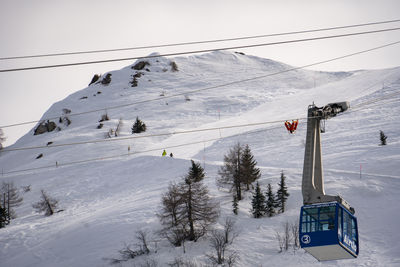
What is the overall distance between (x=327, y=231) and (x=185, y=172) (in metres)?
35.9

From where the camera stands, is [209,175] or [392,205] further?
[209,175]

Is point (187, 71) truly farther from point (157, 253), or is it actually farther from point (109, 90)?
point (157, 253)

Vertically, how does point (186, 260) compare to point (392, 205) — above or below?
below

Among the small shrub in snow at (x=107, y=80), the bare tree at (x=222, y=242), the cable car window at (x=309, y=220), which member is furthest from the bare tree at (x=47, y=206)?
the small shrub in snow at (x=107, y=80)

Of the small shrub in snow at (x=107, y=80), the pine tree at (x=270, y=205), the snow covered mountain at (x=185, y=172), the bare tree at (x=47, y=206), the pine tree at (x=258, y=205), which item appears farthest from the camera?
the small shrub in snow at (x=107, y=80)

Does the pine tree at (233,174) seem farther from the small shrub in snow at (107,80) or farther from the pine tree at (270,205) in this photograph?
the small shrub in snow at (107,80)

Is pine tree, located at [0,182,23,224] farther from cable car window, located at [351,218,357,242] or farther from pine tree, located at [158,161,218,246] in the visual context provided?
cable car window, located at [351,218,357,242]

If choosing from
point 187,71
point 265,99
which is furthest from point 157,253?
point 187,71

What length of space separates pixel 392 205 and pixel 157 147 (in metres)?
45.9

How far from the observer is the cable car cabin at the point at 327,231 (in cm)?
1446

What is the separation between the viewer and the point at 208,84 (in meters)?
141

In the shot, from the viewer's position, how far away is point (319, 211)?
1473 cm

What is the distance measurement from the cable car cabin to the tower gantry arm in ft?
1.09

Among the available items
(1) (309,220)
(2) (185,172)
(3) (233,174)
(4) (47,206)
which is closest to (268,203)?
(3) (233,174)
